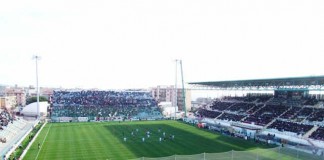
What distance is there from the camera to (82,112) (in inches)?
2474

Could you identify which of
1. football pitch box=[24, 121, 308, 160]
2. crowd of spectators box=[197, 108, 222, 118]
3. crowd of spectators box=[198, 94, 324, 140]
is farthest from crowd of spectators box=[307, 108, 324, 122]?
A: crowd of spectators box=[197, 108, 222, 118]

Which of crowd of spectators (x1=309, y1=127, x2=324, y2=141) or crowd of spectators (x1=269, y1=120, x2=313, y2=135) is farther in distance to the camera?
crowd of spectators (x1=269, y1=120, x2=313, y2=135)

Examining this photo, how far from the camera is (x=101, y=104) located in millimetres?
68312

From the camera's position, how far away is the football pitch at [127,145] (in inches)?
1110

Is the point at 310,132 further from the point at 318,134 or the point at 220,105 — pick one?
the point at 220,105

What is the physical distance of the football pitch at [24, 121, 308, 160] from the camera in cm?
2820

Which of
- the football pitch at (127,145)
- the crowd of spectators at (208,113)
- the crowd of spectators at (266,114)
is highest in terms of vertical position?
the crowd of spectators at (266,114)

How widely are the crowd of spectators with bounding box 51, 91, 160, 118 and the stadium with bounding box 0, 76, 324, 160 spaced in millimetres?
1436

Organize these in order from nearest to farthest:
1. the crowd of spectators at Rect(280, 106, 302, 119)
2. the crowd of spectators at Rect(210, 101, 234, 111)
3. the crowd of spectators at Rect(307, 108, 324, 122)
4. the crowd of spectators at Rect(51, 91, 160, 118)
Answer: the crowd of spectators at Rect(307, 108, 324, 122), the crowd of spectators at Rect(280, 106, 302, 119), the crowd of spectators at Rect(210, 101, 234, 111), the crowd of spectators at Rect(51, 91, 160, 118)

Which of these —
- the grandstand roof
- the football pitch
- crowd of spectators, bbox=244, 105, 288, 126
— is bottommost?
the football pitch

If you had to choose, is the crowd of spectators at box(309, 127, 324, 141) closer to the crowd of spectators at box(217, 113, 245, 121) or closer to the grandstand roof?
the grandstand roof

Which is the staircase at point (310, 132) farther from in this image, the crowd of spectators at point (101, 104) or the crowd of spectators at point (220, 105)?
the crowd of spectators at point (101, 104)

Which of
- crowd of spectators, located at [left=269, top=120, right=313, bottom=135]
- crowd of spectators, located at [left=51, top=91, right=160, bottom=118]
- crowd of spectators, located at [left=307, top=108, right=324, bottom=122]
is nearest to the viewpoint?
crowd of spectators, located at [left=269, top=120, right=313, bottom=135]

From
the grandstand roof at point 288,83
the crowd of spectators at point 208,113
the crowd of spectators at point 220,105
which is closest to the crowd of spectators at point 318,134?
the grandstand roof at point 288,83
